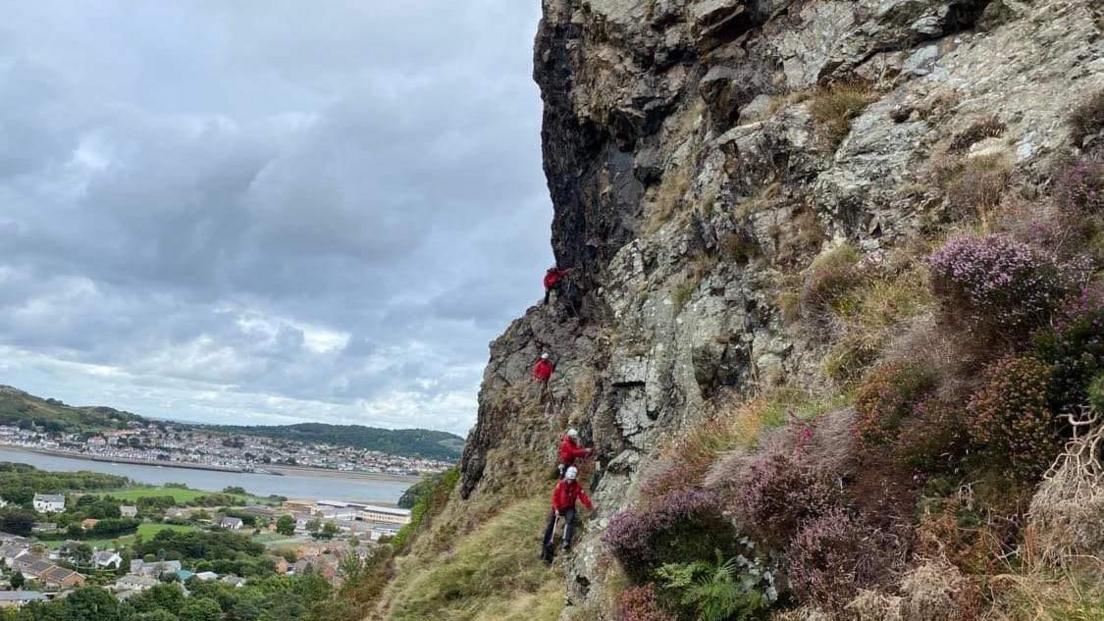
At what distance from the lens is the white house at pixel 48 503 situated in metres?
A: 119

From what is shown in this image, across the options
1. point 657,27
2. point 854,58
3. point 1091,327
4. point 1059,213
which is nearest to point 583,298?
point 657,27

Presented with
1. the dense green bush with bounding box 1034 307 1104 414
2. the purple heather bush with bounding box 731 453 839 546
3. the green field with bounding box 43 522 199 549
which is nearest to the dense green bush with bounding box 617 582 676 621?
the purple heather bush with bounding box 731 453 839 546

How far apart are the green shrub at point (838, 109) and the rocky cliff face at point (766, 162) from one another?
4 centimetres

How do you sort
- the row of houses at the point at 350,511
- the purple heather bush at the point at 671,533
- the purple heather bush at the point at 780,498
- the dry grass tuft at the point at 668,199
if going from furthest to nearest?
1. the row of houses at the point at 350,511
2. the dry grass tuft at the point at 668,199
3. the purple heather bush at the point at 671,533
4. the purple heather bush at the point at 780,498

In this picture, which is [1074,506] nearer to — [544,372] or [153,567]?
[544,372]

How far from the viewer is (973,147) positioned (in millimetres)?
9797

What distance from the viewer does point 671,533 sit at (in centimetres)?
693

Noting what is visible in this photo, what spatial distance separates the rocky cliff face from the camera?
9820 millimetres

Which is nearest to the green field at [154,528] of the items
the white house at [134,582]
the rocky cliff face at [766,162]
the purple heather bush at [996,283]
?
the white house at [134,582]

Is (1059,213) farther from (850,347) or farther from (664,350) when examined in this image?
(664,350)

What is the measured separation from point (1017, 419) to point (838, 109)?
337 inches

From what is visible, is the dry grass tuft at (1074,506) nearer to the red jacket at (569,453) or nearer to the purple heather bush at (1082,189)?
the purple heather bush at (1082,189)

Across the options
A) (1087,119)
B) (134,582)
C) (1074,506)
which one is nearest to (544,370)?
(1087,119)

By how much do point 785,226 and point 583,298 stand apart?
14.0 m
